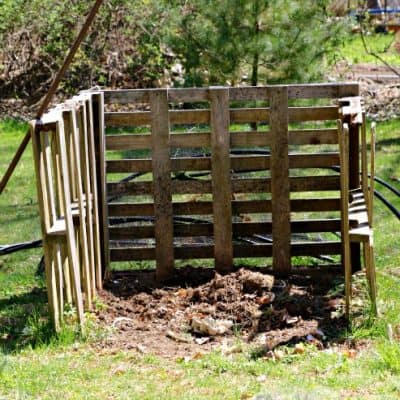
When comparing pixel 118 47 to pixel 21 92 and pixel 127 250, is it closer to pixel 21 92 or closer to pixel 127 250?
pixel 21 92

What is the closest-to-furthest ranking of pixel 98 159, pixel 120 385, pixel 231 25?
pixel 120 385 < pixel 98 159 < pixel 231 25

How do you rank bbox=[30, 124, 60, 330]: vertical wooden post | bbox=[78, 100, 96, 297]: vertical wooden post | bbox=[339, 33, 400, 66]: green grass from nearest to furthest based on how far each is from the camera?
bbox=[30, 124, 60, 330]: vertical wooden post
bbox=[78, 100, 96, 297]: vertical wooden post
bbox=[339, 33, 400, 66]: green grass

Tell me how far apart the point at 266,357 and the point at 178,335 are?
80 cm

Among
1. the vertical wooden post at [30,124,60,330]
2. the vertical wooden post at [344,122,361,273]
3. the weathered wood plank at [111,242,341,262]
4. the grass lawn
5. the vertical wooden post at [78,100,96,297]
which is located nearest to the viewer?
the grass lawn

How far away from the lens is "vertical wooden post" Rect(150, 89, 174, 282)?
24.0 ft

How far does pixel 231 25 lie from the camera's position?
1313cm

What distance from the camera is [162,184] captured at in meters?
7.44

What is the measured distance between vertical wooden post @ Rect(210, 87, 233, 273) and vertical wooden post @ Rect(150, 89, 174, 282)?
366mm

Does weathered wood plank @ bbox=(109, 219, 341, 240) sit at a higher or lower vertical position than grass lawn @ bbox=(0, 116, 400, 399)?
higher

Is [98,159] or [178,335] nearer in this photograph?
[178,335]

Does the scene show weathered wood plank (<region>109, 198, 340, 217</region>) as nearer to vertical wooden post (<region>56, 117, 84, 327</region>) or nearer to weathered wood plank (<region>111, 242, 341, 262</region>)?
weathered wood plank (<region>111, 242, 341, 262</region>)

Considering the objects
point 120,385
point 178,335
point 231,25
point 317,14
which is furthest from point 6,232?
point 317,14

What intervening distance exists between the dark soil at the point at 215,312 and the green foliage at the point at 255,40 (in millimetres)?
6248

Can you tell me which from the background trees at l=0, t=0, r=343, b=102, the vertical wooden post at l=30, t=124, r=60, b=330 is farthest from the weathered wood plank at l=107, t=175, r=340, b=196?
the background trees at l=0, t=0, r=343, b=102
